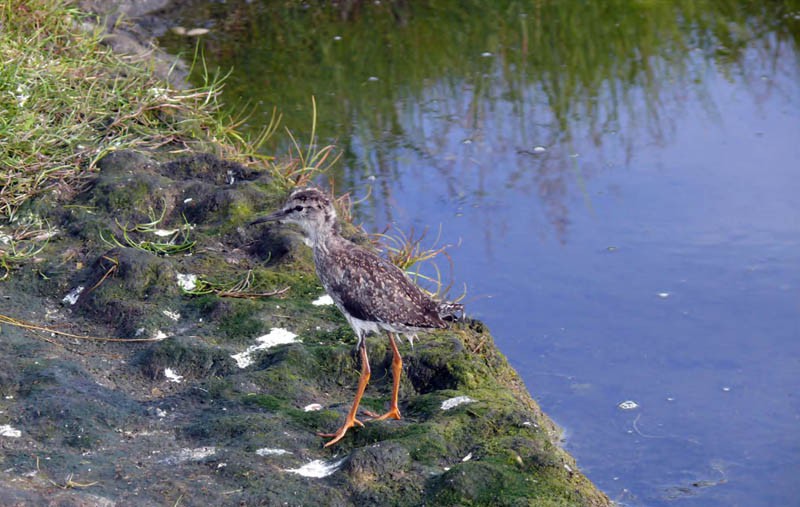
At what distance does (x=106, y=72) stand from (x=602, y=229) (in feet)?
12.2

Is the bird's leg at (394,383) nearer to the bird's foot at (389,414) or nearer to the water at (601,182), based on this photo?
the bird's foot at (389,414)

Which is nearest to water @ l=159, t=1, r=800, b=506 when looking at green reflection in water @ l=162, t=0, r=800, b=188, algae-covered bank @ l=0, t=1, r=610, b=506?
green reflection in water @ l=162, t=0, r=800, b=188

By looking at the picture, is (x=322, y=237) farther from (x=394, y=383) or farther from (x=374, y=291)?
(x=394, y=383)

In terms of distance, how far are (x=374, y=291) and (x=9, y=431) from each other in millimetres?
1585

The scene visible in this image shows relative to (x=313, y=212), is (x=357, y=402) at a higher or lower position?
lower

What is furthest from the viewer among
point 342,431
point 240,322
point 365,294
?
point 240,322

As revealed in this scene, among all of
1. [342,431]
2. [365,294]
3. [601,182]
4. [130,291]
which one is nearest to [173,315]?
[130,291]

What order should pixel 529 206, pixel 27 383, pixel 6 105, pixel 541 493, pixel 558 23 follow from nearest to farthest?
pixel 541 493, pixel 27 383, pixel 6 105, pixel 529 206, pixel 558 23

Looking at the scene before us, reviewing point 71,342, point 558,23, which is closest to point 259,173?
point 71,342

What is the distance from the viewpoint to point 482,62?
8805 millimetres

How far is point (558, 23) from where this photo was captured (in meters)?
Answer: 9.27

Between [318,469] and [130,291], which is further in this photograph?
[130,291]

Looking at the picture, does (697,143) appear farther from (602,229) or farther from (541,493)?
(541,493)

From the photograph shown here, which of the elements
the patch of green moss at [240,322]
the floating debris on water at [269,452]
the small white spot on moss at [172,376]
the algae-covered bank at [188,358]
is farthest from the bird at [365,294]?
the small white spot on moss at [172,376]
